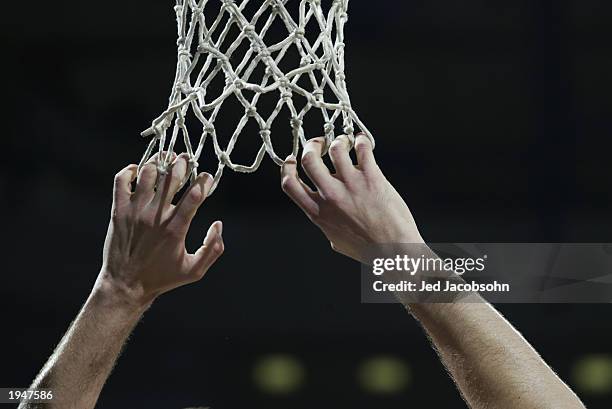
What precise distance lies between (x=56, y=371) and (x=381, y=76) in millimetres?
1764

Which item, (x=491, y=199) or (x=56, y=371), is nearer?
(x=56, y=371)

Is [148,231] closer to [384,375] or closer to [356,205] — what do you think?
[356,205]

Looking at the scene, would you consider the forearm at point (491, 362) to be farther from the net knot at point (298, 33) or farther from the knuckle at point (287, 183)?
the net knot at point (298, 33)

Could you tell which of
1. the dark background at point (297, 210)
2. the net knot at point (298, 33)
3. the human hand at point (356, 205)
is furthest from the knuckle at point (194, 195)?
the dark background at point (297, 210)

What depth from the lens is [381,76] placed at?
245 centimetres

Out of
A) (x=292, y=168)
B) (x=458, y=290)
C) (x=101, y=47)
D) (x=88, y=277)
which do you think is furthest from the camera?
(x=101, y=47)

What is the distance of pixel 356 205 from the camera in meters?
0.78

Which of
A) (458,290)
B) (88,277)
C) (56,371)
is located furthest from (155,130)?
(88,277)

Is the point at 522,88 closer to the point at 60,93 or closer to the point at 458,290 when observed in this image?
the point at 60,93

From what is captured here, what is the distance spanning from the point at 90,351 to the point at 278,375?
155cm

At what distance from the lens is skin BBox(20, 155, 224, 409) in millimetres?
830

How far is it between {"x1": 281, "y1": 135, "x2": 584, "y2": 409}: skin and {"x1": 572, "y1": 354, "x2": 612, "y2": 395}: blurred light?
5.53ft

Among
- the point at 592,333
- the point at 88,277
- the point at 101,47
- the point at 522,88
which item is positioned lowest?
the point at 592,333

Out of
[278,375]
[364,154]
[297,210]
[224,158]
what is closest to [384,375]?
[278,375]
